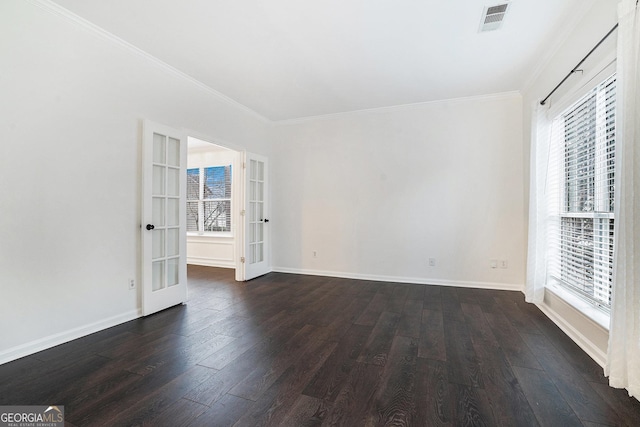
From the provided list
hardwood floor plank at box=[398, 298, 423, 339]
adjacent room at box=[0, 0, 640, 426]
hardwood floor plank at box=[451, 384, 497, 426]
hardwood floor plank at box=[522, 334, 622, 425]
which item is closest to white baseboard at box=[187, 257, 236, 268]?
adjacent room at box=[0, 0, 640, 426]

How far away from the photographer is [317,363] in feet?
7.20

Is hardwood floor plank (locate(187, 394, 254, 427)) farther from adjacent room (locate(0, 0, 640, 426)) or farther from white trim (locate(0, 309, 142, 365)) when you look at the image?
white trim (locate(0, 309, 142, 365))

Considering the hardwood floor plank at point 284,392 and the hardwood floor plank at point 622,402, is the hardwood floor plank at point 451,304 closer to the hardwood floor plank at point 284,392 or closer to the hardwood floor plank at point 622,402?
the hardwood floor plank at point 622,402

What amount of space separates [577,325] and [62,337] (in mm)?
4562

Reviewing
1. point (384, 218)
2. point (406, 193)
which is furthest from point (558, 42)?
point (384, 218)

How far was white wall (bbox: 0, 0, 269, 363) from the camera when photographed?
2236 millimetres

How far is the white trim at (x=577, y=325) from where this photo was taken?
86.9 inches

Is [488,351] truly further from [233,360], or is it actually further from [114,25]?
[114,25]

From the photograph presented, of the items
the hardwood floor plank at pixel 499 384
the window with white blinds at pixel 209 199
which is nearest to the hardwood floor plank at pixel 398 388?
the hardwood floor plank at pixel 499 384

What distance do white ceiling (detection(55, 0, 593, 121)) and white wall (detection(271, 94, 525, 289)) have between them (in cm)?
64

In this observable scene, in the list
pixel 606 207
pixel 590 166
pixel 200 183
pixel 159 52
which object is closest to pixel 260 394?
pixel 606 207

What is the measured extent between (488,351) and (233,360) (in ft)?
6.81

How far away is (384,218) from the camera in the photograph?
4.83 meters

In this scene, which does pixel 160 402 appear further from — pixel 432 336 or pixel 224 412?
pixel 432 336
